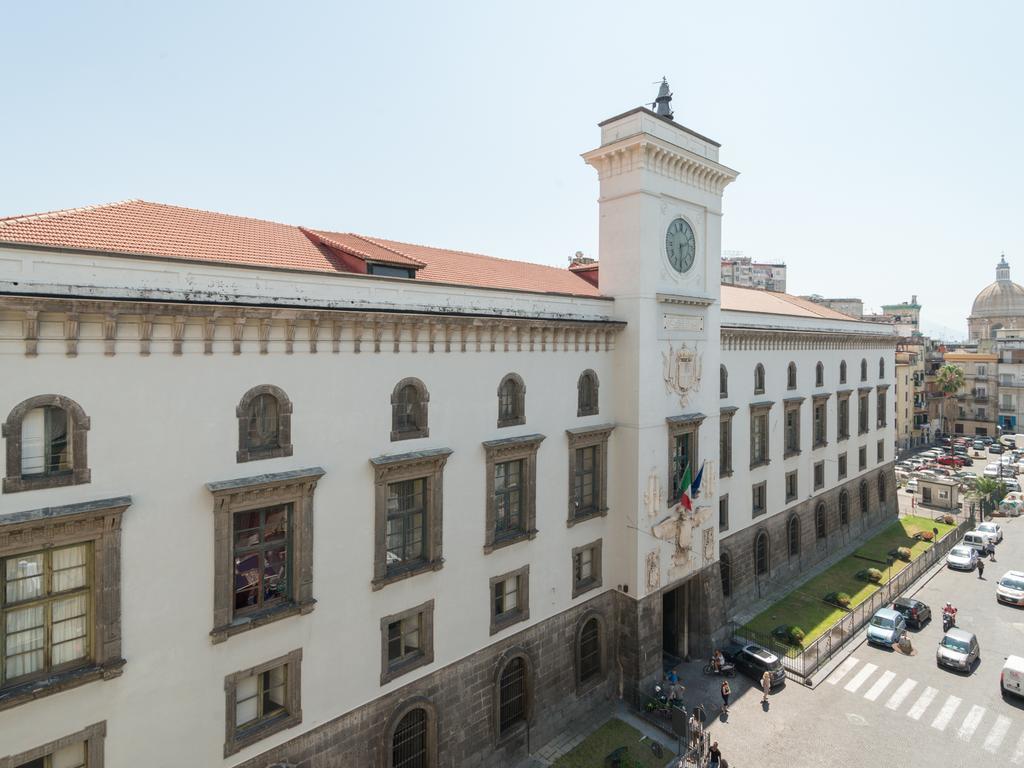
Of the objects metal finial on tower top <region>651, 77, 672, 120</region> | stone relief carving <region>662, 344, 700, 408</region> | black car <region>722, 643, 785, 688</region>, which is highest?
metal finial on tower top <region>651, 77, 672, 120</region>

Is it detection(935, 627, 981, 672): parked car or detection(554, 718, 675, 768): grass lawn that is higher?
detection(935, 627, 981, 672): parked car

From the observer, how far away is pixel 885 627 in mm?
33469

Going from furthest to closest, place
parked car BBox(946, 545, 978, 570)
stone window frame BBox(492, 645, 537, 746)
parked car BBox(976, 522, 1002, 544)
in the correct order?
parked car BBox(976, 522, 1002, 544)
parked car BBox(946, 545, 978, 570)
stone window frame BBox(492, 645, 537, 746)

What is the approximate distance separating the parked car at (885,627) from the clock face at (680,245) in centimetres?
2303

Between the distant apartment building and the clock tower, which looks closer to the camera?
the clock tower

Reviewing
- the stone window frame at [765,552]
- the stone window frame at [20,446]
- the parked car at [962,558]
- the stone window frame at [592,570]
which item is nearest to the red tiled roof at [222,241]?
the stone window frame at [20,446]

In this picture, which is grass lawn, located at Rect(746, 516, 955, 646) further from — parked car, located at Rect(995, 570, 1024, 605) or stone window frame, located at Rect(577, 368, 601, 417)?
stone window frame, located at Rect(577, 368, 601, 417)

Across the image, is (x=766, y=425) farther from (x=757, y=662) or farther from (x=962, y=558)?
(x=962, y=558)

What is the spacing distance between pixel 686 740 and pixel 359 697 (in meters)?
13.9

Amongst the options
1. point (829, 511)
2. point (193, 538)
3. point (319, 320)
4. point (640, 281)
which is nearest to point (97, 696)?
point (193, 538)

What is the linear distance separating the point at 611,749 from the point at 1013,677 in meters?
19.6

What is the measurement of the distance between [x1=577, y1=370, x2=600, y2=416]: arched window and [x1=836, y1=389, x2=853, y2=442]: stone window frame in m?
28.5

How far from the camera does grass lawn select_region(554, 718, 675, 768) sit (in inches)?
916

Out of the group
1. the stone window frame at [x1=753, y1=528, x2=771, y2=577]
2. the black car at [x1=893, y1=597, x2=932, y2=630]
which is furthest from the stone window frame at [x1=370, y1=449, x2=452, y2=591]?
the black car at [x1=893, y1=597, x2=932, y2=630]
